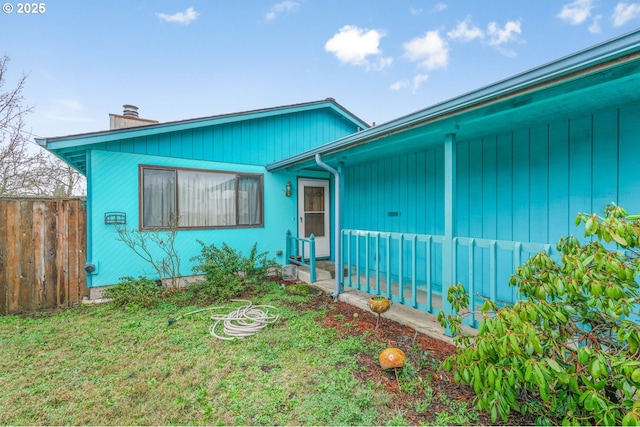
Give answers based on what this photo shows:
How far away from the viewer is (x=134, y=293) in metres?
4.39

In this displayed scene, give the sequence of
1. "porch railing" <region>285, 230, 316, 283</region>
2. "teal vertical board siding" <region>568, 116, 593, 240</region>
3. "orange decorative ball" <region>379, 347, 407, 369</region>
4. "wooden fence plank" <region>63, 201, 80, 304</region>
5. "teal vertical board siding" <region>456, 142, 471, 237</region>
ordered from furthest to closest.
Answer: "porch railing" <region>285, 230, 316, 283</region> < "wooden fence plank" <region>63, 201, 80, 304</region> < "teal vertical board siding" <region>456, 142, 471, 237</region> < "teal vertical board siding" <region>568, 116, 593, 240</region> < "orange decorative ball" <region>379, 347, 407, 369</region>

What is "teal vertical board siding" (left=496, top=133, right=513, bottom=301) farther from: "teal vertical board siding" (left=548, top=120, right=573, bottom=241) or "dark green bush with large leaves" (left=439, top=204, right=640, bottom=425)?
"dark green bush with large leaves" (left=439, top=204, right=640, bottom=425)

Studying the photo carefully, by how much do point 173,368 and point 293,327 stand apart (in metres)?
1.33

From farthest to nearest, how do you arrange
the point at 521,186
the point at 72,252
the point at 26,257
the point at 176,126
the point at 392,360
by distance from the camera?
the point at 176,126
the point at 72,252
the point at 26,257
the point at 521,186
the point at 392,360

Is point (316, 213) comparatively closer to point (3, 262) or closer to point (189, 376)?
point (189, 376)

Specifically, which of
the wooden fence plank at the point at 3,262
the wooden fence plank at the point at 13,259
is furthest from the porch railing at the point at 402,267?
the wooden fence plank at the point at 3,262

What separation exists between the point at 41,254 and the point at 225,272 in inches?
105

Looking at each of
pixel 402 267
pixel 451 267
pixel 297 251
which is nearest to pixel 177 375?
pixel 402 267

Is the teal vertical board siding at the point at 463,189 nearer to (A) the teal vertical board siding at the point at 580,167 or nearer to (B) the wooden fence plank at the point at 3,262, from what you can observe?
(A) the teal vertical board siding at the point at 580,167

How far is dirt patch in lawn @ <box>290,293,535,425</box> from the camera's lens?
196 centimetres

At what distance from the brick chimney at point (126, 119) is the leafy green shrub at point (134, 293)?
3.35 m

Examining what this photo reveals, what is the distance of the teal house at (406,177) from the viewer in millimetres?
2535

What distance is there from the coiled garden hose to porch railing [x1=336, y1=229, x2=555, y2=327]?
143 centimetres

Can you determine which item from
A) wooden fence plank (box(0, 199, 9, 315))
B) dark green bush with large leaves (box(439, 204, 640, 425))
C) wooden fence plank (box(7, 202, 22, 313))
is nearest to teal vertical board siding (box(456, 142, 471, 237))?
dark green bush with large leaves (box(439, 204, 640, 425))
